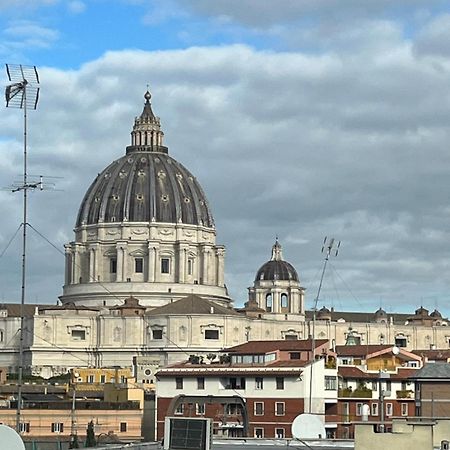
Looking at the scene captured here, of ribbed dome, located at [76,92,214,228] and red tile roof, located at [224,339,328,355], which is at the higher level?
ribbed dome, located at [76,92,214,228]

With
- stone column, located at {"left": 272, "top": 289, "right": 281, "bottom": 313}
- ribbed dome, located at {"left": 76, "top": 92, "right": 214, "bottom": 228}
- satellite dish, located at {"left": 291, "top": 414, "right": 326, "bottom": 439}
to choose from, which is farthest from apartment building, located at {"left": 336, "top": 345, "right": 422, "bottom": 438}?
stone column, located at {"left": 272, "top": 289, "right": 281, "bottom": 313}

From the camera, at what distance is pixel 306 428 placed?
3534cm

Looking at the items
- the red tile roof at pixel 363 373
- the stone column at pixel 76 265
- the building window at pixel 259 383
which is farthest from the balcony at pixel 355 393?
the stone column at pixel 76 265

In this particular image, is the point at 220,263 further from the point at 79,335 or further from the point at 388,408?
the point at 388,408

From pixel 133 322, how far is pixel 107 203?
20.5 meters

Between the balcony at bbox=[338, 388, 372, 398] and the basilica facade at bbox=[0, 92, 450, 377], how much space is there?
6218 cm

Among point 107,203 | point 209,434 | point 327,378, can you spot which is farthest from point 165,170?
point 209,434

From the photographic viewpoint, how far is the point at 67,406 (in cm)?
7025

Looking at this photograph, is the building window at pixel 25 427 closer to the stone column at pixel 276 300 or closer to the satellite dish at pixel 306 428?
the satellite dish at pixel 306 428

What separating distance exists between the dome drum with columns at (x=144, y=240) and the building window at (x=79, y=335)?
9717 millimetres

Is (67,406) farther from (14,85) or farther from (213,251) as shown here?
(213,251)

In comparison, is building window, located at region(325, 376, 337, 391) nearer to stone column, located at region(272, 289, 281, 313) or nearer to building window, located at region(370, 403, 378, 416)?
building window, located at region(370, 403, 378, 416)

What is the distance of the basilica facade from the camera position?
13862cm

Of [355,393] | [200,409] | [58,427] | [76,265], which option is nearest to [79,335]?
[76,265]
